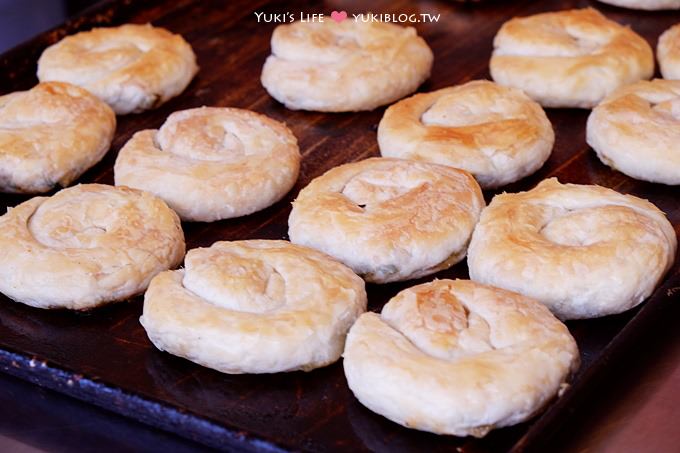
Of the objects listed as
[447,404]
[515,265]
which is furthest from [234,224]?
[447,404]

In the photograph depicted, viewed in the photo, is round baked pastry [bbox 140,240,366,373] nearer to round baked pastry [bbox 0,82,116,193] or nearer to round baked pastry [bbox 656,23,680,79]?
round baked pastry [bbox 0,82,116,193]

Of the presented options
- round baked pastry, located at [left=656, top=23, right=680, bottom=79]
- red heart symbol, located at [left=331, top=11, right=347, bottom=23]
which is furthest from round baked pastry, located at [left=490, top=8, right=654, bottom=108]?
red heart symbol, located at [left=331, top=11, right=347, bottom=23]

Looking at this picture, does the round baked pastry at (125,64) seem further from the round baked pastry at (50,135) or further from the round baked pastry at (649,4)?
the round baked pastry at (649,4)

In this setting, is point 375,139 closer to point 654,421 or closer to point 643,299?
point 643,299

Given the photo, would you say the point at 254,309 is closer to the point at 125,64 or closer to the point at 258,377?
the point at 258,377

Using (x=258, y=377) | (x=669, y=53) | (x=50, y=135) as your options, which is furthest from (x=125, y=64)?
(x=669, y=53)

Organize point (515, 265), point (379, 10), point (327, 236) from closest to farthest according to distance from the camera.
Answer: point (515, 265)
point (327, 236)
point (379, 10)
